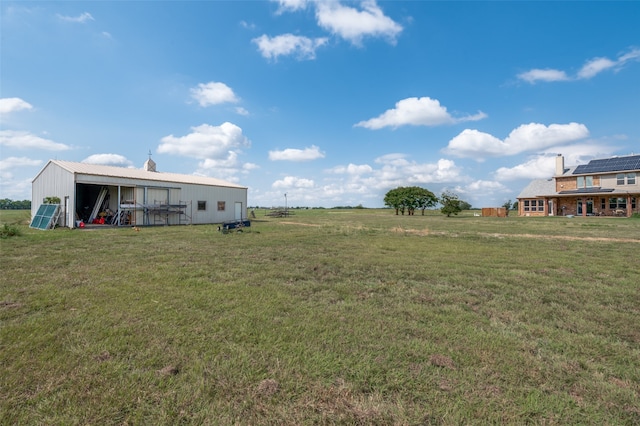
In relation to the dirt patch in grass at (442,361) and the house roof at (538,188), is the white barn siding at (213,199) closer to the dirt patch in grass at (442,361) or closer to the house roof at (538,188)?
the dirt patch in grass at (442,361)

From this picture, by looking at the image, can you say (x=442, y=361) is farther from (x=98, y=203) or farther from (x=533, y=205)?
(x=533, y=205)

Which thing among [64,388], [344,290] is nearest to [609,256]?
[344,290]

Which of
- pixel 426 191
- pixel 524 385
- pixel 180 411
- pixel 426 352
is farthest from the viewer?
pixel 426 191

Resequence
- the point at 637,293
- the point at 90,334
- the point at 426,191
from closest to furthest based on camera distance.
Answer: the point at 90,334
the point at 637,293
the point at 426,191

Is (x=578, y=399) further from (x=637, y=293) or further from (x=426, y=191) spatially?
(x=426, y=191)

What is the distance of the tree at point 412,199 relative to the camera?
4931cm

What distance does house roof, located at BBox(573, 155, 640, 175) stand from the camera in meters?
33.4

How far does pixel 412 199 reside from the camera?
163ft

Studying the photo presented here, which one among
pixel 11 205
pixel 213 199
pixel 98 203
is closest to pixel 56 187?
pixel 98 203

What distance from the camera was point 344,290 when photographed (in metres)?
5.62

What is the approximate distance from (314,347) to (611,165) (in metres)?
48.5

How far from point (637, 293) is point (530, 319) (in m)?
3.27

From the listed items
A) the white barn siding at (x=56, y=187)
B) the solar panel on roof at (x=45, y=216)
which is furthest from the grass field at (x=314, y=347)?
the white barn siding at (x=56, y=187)

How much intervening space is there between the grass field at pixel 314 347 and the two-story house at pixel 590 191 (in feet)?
123
